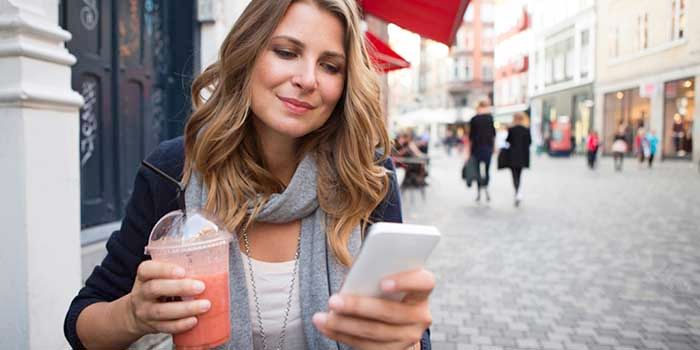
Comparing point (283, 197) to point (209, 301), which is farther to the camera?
point (283, 197)

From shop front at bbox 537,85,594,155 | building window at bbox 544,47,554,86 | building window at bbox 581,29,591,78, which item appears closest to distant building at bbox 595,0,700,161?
building window at bbox 581,29,591,78

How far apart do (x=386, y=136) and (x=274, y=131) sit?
391mm

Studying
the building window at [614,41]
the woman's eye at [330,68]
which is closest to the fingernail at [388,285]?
the woman's eye at [330,68]

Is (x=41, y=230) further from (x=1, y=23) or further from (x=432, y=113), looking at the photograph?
(x=432, y=113)

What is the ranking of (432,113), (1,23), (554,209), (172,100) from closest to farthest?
(1,23), (172,100), (554,209), (432,113)

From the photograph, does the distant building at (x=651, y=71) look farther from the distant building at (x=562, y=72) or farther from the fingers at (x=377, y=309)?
the fingers at (x=377, y=309)

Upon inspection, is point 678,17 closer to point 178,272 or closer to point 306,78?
point 306,78

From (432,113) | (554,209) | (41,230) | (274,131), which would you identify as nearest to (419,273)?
(274,131)

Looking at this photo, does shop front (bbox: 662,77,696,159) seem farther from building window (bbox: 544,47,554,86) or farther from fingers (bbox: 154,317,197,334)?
fingers (bbox: 154,317,197,334)

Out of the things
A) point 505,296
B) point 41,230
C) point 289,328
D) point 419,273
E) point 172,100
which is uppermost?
point 172,100

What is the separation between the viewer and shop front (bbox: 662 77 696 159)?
64.6ft

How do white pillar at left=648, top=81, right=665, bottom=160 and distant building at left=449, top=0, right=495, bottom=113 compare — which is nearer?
white pillar at left=648, top=81, right=665, bottom=160

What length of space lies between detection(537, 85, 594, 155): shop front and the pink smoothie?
28.8 metres

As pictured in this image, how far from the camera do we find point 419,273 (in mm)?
855
